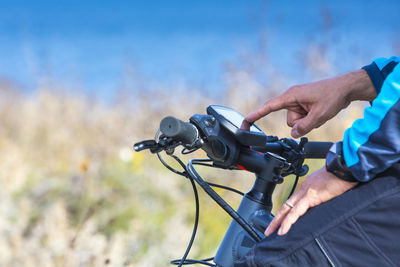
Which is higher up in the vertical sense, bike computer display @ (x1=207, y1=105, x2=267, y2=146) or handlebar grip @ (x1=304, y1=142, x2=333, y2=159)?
bike computer display @ (x1=207, y1=105, x2=267, y2=146)

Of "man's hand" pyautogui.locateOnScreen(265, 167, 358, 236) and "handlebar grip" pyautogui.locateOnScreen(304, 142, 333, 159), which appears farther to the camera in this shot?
"handlebar grip" pyautogui.locateOnScreen(304, 142, 333, 159)

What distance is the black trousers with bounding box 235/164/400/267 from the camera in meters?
0.98

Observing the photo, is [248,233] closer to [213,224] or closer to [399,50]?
[213,224]

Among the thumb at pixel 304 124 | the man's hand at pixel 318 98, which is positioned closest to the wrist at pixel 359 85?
the man's hand at pixel 318 98

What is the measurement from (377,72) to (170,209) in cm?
304

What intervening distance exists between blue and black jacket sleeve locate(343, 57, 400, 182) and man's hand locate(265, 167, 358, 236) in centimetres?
6

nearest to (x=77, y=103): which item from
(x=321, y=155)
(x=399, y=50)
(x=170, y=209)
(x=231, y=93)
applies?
(x=231, y=93)

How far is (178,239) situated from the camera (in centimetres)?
265

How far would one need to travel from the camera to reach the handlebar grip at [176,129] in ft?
3.41

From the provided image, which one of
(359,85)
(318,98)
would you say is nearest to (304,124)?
(318,98)

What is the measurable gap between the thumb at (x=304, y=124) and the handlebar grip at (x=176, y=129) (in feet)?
1.19

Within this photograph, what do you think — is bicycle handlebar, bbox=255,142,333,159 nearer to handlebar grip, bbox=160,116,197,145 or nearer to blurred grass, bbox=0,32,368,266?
handlebar grip, bbox=160,116,197,145

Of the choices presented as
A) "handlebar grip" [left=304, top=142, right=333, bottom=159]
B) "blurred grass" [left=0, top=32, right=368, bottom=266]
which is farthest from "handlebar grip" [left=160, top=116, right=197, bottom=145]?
"blurred grass" [left=0, top=32, right=368, bottom=266]

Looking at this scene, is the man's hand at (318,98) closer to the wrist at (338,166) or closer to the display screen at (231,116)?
the display screen at (231,116)
